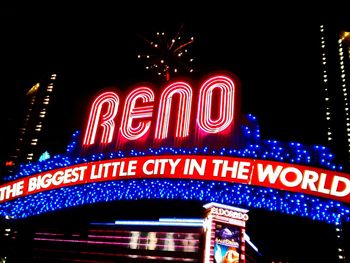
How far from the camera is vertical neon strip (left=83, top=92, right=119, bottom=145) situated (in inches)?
450

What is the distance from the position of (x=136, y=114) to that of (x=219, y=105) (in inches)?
99.9

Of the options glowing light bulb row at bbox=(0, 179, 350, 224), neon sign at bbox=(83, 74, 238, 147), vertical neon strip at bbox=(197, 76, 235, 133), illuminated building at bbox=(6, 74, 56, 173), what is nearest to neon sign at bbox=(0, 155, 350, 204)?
glowing light bulb row at bbox=(0, 179, 350, 224)

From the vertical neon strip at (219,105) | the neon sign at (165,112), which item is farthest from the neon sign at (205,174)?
Answer: the vertical neon strip at (219,105)

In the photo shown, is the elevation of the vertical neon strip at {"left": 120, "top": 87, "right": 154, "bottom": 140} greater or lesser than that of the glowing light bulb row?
greater

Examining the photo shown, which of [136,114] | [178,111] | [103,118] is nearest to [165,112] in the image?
[178,111]

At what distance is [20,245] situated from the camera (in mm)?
12859

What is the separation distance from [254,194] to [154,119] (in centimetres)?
355

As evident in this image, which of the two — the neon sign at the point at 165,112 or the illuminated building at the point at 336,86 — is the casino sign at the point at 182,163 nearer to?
the neon sign at the point at 165,112

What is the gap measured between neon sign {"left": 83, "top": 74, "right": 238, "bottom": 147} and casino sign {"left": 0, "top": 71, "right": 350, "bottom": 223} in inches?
1.1

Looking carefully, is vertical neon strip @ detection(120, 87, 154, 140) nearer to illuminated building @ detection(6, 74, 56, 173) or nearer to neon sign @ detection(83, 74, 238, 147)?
neon sign @ detection(83, 74, 238, 147)

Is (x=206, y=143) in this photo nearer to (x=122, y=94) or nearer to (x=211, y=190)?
(x=211, y=190)

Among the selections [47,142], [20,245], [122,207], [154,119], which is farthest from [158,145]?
[47,142]

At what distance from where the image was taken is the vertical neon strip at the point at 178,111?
1032 centimetres

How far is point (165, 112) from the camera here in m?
10.9
